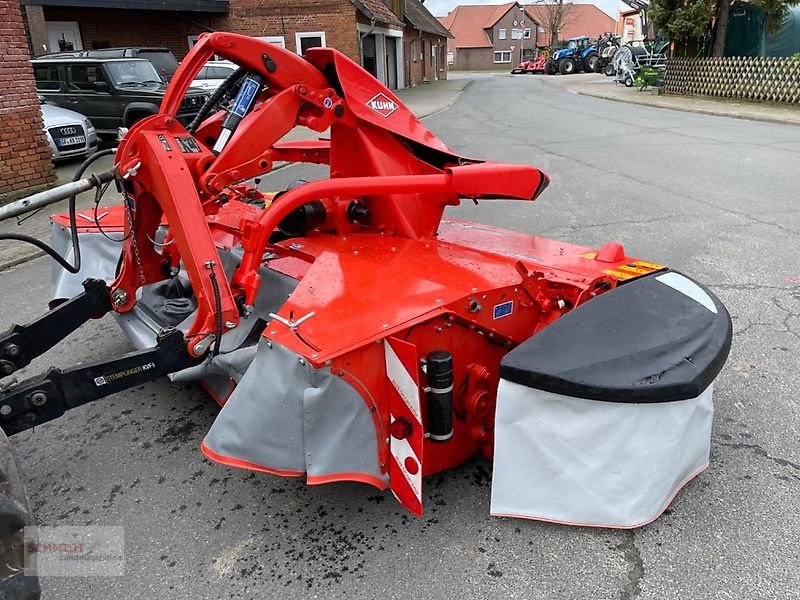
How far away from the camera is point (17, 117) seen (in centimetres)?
877

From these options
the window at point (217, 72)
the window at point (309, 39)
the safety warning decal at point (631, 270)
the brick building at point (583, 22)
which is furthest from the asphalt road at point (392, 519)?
the brick building at point (583, 22)

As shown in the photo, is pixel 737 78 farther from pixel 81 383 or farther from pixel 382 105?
pixel 81 383

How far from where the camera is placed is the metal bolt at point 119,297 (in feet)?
10.9

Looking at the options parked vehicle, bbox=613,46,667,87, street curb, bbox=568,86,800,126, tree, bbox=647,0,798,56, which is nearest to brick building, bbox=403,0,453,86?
parked vehicle, bbox=613,46,667,87

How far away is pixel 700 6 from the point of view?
2006 cm

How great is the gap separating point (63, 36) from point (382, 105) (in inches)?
782

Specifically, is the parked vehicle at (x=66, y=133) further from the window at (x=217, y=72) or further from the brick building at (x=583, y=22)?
Result: the brick building at (x=583, y=22)

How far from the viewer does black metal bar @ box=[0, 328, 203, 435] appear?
2.33m

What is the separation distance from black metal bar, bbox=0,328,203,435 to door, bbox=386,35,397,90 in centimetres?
2728

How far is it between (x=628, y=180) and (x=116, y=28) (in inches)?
689

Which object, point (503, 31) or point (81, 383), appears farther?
point (503, 31)

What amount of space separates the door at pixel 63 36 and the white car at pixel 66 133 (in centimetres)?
958

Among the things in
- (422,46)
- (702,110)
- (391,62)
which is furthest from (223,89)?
(422,46)

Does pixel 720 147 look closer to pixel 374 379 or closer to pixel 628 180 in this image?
pixel 628 180
